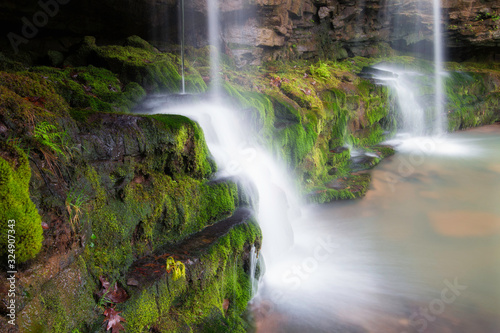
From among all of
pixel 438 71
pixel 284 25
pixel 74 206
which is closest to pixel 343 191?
pixel 74 206

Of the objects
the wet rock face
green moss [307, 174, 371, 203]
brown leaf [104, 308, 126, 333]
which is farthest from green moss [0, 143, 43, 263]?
the wet rock face

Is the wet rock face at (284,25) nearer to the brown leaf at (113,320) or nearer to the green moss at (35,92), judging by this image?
the green moss at (35,92)

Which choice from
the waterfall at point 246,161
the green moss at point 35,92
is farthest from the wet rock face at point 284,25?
the green moss at point 35,92

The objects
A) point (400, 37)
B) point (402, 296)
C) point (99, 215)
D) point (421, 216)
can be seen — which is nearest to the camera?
point (99, 215)

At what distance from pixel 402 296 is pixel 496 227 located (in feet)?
11.4

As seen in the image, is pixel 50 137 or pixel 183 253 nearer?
pixel 50 137

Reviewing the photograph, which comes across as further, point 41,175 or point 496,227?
point 496,227

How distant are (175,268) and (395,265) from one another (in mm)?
3937

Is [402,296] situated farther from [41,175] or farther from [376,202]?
[41,175]

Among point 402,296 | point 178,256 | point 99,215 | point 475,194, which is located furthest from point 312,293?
point 475,194

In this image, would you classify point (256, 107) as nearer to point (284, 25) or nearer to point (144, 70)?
point (144, 70)

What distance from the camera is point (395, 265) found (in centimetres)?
588

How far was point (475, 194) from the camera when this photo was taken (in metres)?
8.73

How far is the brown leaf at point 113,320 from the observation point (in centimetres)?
300
